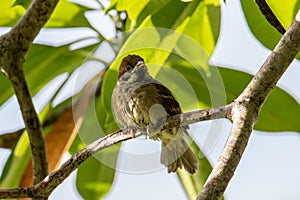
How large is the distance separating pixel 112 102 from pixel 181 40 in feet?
0.87

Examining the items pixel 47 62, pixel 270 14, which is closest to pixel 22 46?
pixel 270 14

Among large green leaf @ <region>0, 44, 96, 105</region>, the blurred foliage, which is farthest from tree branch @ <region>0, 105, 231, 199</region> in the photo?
large green leaf @ <region>0, 44, 96, 105</region>

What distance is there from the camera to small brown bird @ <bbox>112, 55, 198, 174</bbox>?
205cm

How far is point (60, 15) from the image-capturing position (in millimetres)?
2514

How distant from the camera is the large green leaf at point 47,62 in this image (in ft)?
8.14

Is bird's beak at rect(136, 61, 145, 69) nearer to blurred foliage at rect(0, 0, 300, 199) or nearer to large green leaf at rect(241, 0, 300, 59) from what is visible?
blurred foliage at rect(0, 0, 300, 199)

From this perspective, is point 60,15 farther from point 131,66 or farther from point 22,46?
point 22,46

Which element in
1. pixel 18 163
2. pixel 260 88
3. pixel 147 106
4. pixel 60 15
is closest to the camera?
pixel 260 88

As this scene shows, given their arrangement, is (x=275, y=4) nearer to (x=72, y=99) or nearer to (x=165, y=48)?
(x=165, y=48)

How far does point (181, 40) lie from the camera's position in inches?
87.5

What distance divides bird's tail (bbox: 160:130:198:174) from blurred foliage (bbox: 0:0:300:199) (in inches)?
3.1

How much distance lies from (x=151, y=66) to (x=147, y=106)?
0.45ft

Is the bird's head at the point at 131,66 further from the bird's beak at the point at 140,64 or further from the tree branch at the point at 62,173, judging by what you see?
the tree branch at the point at 62,173

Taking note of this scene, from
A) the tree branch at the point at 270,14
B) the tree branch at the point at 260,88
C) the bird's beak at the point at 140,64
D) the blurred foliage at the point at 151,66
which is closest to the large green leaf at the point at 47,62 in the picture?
the blurred foliage at the point at 151,66
